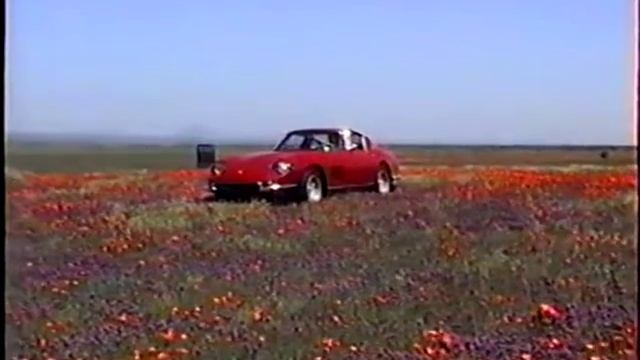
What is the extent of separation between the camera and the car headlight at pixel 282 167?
1385 mm

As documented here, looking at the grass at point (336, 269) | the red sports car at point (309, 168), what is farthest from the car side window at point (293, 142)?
the grass at point (336, 269)

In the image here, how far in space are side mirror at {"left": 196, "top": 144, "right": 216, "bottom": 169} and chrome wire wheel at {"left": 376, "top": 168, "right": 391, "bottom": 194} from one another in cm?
22

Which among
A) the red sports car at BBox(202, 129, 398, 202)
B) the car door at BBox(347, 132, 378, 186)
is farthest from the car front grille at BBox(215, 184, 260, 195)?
the car door at BBox(347, 132, 378, 186)

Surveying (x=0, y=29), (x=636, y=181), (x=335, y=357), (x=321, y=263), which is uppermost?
(x=0, y=29)

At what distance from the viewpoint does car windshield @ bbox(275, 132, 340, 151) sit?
4.36ft

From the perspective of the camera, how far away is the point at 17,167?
4.04 ft

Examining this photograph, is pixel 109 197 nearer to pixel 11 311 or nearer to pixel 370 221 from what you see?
pixel 11 311

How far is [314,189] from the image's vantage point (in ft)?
4.66

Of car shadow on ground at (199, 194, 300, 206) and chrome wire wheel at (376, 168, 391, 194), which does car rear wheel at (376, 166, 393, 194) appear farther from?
car shadow on ground at (199, 194, 300, 206)

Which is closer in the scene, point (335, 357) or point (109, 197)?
point (335, 357)

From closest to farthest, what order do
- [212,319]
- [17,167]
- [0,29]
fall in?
[0,29]
[17,167]
[212,319]

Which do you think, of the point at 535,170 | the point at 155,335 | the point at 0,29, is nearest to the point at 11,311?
the point at 155,335

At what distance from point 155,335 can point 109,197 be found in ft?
0.74

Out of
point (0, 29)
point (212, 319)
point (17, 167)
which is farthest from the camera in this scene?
point (212, 319)
